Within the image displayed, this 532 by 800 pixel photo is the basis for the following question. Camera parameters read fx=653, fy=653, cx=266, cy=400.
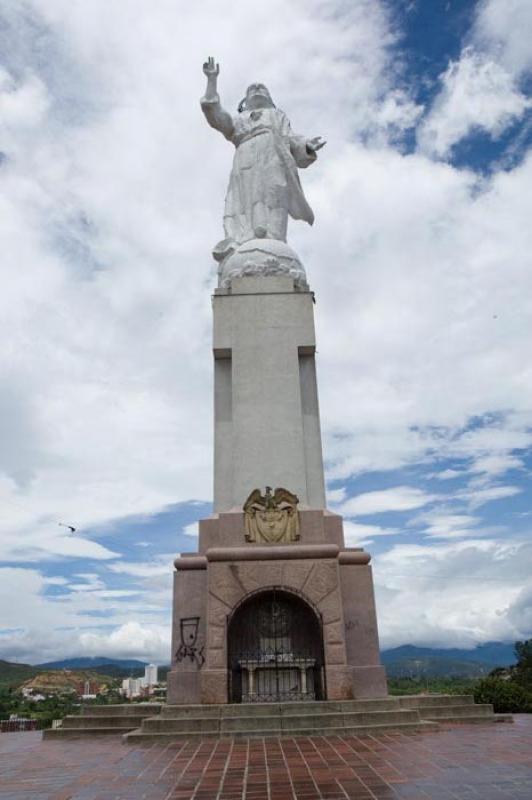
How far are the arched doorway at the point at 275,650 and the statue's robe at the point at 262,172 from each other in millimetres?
9520

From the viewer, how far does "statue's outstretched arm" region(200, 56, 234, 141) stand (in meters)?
18.3

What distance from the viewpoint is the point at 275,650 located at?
12.0 meters

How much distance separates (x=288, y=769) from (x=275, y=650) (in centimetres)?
520

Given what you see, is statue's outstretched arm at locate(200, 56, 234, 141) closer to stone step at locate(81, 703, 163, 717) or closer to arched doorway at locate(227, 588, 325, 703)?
arched doorway at locate(227, 588, 325, 703)

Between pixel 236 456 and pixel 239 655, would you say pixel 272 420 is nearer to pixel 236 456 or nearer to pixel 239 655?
pixel 236 456

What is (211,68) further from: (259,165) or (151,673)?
(151,673)

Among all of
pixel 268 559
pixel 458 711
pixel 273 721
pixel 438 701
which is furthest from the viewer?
pixel 438 701

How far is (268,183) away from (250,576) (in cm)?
1083

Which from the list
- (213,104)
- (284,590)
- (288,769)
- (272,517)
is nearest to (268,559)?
(284,590)

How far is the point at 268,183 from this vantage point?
17766 millimetres

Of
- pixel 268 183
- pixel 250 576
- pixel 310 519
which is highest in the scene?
pixel 268 183

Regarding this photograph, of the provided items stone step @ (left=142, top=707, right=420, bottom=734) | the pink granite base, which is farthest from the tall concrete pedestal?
stone step @ (left=142, top=707, right=420, bottom=734)

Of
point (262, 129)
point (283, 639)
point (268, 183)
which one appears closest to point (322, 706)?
point (283, 639)

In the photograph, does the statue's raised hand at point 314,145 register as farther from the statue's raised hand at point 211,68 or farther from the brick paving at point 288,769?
the brick paving at point 288,769
